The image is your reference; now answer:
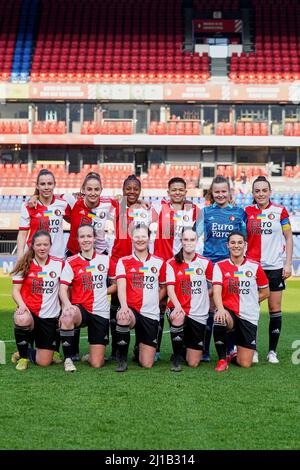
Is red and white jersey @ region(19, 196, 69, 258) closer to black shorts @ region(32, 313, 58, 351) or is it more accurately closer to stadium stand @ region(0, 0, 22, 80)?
black shorts @ region(32, 313, 58, 351)

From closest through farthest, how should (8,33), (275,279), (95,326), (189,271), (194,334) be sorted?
(95,326)
(194,334)
(189,271)
(275,279)
(8,33)

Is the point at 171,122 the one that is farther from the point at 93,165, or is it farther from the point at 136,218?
the point at 136,218

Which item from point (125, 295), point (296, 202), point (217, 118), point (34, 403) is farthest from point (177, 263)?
point (217, 118)

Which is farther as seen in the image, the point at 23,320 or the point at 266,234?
the point at 266,234

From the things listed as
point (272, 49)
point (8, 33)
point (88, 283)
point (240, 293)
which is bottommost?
point (240, 293)

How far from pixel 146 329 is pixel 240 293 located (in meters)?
0.93

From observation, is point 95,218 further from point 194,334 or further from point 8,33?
point 8,33

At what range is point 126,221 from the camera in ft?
23.0

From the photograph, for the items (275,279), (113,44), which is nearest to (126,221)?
(275,279)

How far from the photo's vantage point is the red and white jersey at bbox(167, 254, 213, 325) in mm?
6773

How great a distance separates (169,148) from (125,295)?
831 inches

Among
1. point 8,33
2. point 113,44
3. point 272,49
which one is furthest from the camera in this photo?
point 8,33

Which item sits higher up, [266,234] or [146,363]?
[266,234]

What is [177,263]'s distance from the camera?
681 centimetres
